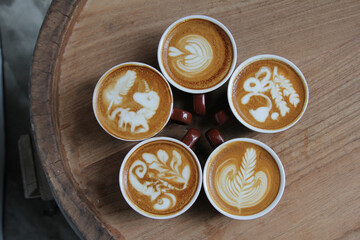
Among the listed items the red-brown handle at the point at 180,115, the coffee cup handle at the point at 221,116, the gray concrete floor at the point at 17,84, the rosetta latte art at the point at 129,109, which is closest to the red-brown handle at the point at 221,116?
the coffee cup handle at the point at 221,116

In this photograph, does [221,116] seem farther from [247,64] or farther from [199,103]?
[247,64]

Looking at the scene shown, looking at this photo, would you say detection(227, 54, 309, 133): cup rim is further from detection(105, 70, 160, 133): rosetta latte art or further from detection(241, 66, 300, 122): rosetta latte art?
detection(105, 70, 160, 133): rosetta latte art

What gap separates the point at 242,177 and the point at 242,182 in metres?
0.02

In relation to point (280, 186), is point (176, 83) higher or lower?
higher

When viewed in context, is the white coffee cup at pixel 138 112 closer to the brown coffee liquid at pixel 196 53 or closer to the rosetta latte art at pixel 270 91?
the brown coffee liquid at pixel 196 53

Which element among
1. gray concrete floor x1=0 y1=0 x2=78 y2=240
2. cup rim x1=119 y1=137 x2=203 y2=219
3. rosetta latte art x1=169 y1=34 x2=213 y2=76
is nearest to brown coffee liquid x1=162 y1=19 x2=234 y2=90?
rosetta latte art x1=169 y1=34 x2=213 y2=76

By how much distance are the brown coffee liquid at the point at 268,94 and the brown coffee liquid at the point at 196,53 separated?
3.7 inches

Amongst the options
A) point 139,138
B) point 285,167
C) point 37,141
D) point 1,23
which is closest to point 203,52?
point 139,138

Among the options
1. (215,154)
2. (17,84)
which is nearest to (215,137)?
(215,154)

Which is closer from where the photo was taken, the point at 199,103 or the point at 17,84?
the point at 199,103

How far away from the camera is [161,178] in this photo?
124 centimetres

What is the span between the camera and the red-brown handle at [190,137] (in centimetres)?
125

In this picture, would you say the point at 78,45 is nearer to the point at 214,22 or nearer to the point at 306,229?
the point at 214,22

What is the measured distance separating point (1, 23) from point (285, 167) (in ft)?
5.71
